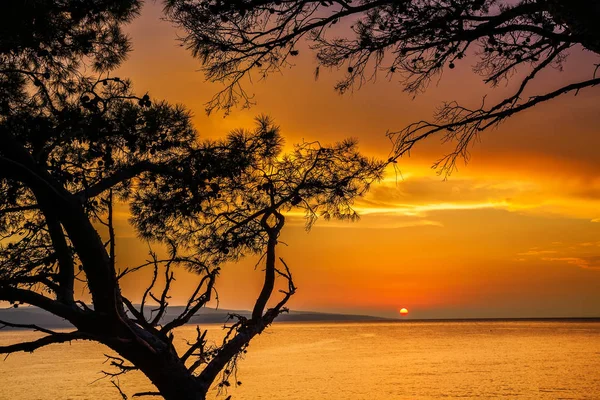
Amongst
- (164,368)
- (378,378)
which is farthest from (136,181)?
(378,378)

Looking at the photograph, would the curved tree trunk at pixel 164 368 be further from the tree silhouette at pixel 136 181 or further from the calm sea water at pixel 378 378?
the calm sea water at pixel 378 378

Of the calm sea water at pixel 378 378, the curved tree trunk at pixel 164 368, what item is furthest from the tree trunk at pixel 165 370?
the calm sea water at pixel 378 378

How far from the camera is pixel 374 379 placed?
42406mm

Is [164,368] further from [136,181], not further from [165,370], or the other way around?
[136,181]

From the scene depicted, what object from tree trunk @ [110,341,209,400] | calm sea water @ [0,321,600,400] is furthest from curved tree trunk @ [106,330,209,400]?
calm sea water @ [0,321,600,400]

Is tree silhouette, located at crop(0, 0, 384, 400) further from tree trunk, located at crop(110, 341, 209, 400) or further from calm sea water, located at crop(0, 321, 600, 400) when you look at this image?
calm sea water, located at crop(0, 321, 600, 400)

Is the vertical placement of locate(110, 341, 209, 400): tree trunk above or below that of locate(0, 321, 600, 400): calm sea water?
above

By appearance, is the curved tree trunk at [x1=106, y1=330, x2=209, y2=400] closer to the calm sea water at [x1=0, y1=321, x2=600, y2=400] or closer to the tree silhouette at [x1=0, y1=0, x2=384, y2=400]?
the tree silhouette at [x1=0, y1=0, x2=384, y2=400]

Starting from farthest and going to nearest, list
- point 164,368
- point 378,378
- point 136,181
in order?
point 378,378 → point 136,181 → point 164,368

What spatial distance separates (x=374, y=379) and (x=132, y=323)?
40.1 metres

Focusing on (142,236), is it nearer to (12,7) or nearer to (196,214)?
(196,214)

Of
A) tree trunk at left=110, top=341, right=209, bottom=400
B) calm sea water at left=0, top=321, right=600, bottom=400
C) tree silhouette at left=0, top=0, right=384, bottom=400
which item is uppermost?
tree silhouette at left=0, top=0, right=384, bottom=400

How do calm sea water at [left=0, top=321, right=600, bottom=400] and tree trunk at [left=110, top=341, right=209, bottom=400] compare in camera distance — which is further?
calm sea water at [left=0, top=321, right=600, bottom=400]

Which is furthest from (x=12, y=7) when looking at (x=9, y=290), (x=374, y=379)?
(x=374, y=379)
